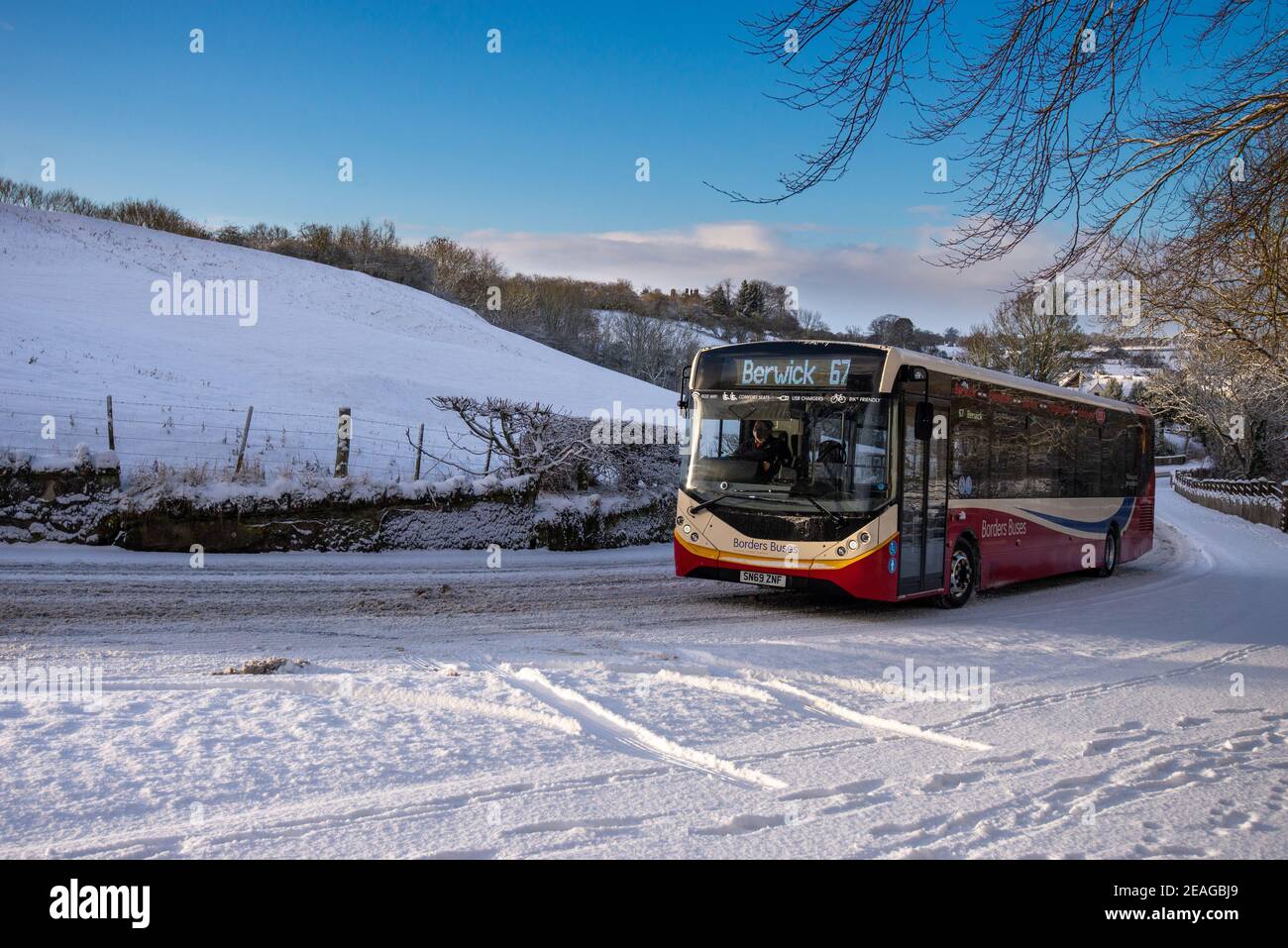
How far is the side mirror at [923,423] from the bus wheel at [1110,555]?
25.5ft

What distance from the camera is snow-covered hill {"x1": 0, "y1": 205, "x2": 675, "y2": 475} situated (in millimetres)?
21641

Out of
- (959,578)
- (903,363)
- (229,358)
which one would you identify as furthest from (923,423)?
(229,358)

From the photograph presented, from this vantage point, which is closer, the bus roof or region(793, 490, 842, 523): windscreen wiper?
region(793, 490, 842, 523): windscreen wiper

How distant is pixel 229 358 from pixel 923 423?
30255mm

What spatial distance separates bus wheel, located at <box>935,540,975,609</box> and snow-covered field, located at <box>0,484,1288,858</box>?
99 cm

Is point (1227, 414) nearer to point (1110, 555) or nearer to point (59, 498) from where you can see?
point (1110, 555)

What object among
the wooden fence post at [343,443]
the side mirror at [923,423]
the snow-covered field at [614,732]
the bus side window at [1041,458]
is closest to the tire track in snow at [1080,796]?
the snow-covered field at [614,732]

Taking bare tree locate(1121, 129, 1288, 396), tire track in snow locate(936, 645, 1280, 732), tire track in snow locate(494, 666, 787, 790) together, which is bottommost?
tire track in snow locate(936, 645, 1280, 732)

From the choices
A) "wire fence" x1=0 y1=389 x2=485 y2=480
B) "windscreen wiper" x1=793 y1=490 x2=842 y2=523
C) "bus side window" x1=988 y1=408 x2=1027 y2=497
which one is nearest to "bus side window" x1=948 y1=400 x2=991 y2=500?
"bus side window" x1=988 y1=408 x2=1027 y2=497

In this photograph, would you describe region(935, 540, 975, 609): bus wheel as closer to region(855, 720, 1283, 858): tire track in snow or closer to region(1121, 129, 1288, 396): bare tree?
region(1121, 129, 1288, 396): bare tree

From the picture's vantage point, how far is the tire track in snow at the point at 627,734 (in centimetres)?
→ 537

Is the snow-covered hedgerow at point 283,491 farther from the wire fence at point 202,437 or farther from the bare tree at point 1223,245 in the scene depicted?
the bare tree at point 1223,245
